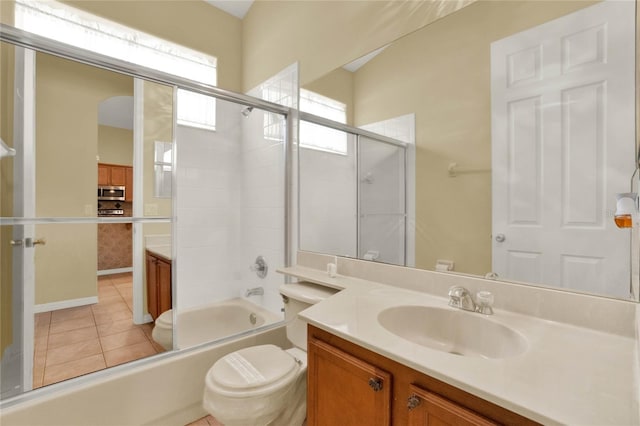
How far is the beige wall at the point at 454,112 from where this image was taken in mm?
1203

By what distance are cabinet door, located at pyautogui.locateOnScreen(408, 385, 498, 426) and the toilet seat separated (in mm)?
739

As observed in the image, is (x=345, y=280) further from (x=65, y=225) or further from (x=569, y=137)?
(x=65, y=225)

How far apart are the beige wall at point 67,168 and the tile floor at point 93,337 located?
0.09 m

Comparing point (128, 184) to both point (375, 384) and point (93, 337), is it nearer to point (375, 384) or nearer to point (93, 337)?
point (93, 337)

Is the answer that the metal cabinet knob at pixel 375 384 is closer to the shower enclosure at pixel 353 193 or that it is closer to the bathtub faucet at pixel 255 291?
the shower enclosure at pixel 353 193

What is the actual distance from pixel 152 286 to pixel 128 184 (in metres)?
0.63

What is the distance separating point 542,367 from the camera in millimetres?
699

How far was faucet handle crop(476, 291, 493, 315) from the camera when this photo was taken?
104 cm

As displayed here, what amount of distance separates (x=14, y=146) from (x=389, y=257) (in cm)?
193

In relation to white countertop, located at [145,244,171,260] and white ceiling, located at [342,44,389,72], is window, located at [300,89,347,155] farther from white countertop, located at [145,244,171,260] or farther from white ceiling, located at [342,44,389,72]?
white countertop, located at [145,244,171,260]

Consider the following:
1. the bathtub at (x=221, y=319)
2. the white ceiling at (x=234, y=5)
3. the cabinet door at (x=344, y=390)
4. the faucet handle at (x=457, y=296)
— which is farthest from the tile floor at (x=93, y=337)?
the white ceiling at (x=234, y=5)

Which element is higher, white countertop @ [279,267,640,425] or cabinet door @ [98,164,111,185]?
cabinet door @ [98,164,111,185]

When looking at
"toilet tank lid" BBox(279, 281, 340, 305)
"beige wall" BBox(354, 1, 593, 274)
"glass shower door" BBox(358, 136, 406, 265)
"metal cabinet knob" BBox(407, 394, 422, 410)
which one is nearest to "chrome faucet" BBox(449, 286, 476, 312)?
"beige wall" BBox(354, 1, 593, 274)

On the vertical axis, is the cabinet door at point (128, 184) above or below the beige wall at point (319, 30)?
below
